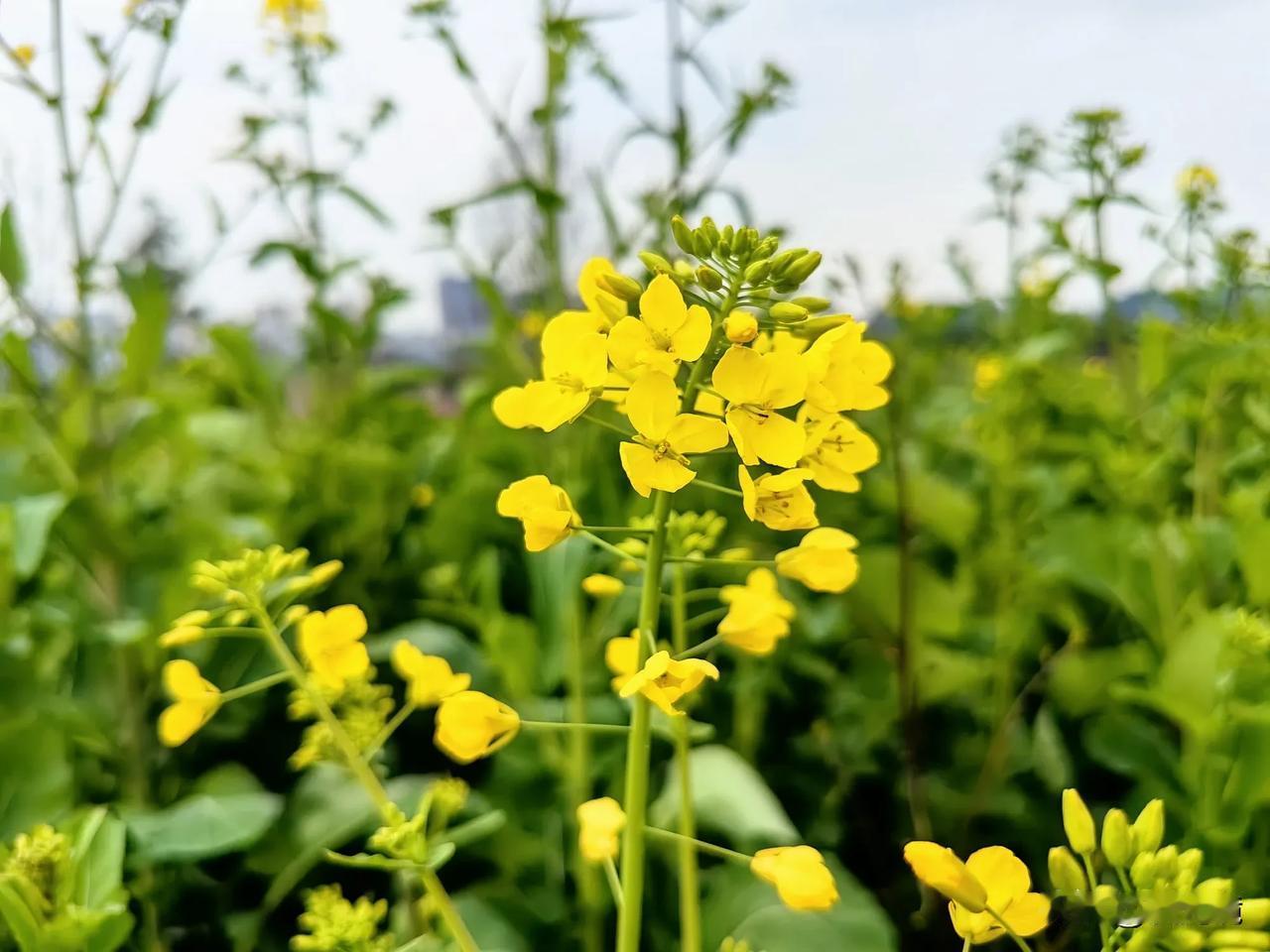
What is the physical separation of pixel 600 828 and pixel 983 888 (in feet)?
0.57

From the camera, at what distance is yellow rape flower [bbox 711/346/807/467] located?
42 centimetres

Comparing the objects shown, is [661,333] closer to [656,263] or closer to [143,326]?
[656,263]

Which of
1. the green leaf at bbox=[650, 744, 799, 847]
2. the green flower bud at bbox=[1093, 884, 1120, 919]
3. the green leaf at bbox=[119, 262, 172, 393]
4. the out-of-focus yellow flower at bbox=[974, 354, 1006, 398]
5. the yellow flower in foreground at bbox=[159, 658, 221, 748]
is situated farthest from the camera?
the out-of-focus yellow flower at bbox=[974, 354, 1006, 398]

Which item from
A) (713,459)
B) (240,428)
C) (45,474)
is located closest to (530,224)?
(713,459)

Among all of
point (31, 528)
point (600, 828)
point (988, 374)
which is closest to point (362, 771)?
point (600, 828)

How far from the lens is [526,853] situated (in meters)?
0.93

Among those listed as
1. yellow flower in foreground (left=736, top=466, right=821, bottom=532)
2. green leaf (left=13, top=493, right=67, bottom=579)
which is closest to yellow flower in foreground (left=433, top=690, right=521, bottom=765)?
yellow flower in foreground (left=736, top=466, right=821, bottom=532)

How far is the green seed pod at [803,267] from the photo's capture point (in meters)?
0.45

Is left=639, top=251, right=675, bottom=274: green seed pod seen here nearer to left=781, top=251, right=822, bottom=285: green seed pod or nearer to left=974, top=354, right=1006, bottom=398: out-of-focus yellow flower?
left=781, top=251, right=822, bottom=285: green seed pod

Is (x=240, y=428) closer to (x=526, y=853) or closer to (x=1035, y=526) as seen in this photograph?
(x=526, y=853)

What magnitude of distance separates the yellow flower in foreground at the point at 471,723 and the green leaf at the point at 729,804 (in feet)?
1.08

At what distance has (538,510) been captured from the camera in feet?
1.51

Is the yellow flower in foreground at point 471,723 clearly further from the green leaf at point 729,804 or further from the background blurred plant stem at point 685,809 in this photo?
the green leaf at point 729,804

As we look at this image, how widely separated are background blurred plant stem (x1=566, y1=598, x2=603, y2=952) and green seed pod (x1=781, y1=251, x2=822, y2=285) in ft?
→ 1.82
